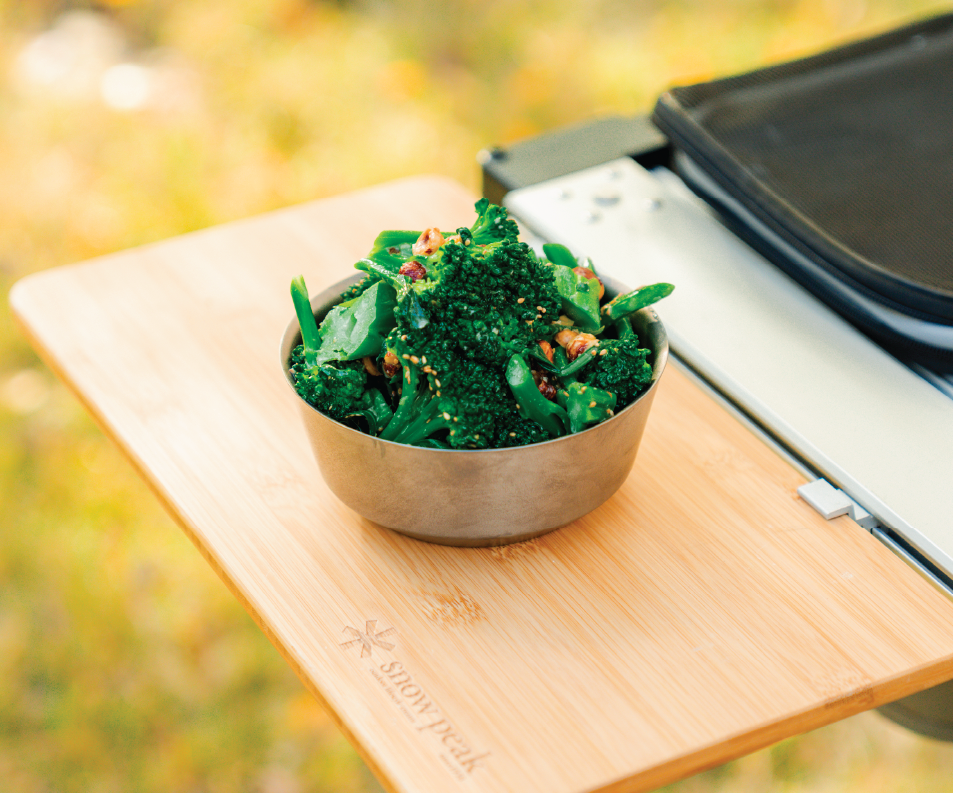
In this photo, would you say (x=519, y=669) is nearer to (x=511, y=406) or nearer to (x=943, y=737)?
(x=511, y=406)

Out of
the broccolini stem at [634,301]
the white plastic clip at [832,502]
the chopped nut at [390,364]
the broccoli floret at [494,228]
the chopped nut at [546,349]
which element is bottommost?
the white plastic clip at [832,502]

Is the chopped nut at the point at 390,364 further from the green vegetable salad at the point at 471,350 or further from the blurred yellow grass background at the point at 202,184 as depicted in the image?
the blurred yellow grass background at the point at 202,184

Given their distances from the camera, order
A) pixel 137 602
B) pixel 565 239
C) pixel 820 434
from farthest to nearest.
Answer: pixel 137 602, pixel 565 239, pixel 820 434

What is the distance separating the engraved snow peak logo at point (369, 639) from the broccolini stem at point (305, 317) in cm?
20

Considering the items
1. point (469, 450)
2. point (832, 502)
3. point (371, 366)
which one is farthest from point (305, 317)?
point (832, 502)

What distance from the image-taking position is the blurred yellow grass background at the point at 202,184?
149cm

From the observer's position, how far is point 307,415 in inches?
26.2

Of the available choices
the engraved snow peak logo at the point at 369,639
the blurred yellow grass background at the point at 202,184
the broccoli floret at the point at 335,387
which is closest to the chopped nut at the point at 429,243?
the broccoli floret at the point at 335,387

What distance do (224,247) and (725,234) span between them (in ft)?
1.88

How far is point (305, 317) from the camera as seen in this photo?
2.34 ft

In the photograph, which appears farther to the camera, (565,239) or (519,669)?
(565,239)

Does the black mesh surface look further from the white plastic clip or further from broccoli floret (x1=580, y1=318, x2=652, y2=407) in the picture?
broccoli floret (x1=580, y1=318, x2=652, y2=407)

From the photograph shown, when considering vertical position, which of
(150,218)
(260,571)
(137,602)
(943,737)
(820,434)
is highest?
(820,434)

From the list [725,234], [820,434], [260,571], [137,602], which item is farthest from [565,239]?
[137,602]
